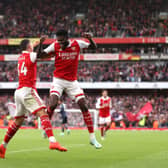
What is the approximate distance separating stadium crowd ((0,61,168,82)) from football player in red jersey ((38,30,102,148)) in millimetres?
31321

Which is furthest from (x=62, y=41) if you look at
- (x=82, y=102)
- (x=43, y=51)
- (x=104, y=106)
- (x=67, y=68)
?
(x=104, y=106)

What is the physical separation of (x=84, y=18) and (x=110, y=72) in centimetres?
Result: 729

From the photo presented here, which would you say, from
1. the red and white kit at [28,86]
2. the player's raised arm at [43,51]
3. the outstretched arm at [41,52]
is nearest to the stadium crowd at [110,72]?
the player's raised arm at [43,51]

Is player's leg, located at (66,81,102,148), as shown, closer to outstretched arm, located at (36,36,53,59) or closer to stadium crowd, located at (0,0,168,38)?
outstretched arm, located at (36,36,53,59)

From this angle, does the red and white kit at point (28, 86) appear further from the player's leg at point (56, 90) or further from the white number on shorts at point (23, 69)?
the player's leg at point (56, 90)

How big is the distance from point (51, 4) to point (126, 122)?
20199 millimetres

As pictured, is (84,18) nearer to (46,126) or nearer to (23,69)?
(23,69)

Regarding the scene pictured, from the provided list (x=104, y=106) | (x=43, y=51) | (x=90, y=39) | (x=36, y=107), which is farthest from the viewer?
(x=104, y=106)

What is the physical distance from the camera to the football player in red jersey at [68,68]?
991 cm

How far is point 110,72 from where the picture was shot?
42594 mm

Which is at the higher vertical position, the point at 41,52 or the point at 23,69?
the point at 41,52

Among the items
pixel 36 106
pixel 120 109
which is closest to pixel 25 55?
pixel 36 106

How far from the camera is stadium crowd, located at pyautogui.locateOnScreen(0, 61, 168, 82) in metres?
41.5

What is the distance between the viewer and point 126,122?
33406 mm
